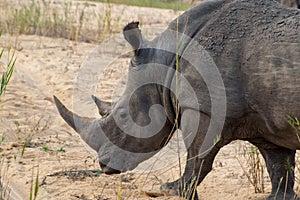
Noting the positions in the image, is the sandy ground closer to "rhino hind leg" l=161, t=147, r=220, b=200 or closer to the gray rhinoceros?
"rhino hind leg" l=161, t=147, r=220, b=200

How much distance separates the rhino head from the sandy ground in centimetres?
25

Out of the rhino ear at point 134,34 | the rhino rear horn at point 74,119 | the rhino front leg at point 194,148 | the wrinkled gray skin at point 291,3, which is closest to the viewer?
the rhino front leg at point 194,148

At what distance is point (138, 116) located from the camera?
5027 millimetres

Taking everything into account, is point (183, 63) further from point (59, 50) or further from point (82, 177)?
point (59, 50)

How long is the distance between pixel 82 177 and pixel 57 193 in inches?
18.0

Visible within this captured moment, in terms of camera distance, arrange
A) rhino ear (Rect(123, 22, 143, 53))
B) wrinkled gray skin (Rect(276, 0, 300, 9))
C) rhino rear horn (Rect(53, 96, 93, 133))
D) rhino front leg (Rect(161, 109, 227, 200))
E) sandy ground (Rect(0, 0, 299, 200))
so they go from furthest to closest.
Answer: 1. wrinkled gray skin (Rect(276, 0, 300, 9))
2. rhino rear horn (Rect(53, 96, 93, 133))
3. sandy ground (Rect(0, 0, 299, 200))
4. rhino ear (Rect(123, 22, 143, 53))
5. rhino front leg (Rect(161, 109, 227, 200))

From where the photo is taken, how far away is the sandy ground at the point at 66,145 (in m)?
5.31

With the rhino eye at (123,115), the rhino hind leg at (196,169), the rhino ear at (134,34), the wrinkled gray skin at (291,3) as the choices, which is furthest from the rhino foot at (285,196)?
the wrinkled gray skin at (291,3)

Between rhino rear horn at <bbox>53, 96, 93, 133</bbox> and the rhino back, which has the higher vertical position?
the rhino back

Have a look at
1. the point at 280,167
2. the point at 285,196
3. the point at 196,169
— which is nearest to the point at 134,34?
the point at 196,169

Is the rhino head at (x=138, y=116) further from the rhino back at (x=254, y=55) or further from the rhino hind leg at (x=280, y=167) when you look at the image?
the rhino hind leg at (x=280, y=167)

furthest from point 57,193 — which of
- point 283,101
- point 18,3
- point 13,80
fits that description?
point 18,3

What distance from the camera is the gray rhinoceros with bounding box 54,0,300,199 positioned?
4285 millimetres

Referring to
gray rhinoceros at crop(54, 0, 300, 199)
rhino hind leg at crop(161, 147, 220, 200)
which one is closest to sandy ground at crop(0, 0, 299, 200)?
rhino hind leg at crop(161, 147, 220, 200)
